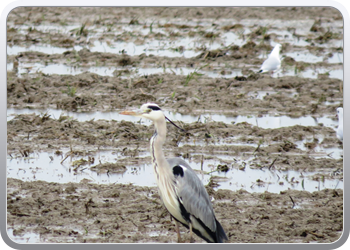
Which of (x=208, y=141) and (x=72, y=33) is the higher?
(x=72, y=33)

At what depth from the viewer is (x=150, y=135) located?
8.02 m

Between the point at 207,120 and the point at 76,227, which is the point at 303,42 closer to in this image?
the point at 207,120

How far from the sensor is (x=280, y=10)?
19.8 meters

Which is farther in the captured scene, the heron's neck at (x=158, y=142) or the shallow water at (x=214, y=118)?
the shallow water at (x=214, y=118)

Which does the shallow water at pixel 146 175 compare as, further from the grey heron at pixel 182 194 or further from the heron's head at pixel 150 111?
the heron's head at pixel 150 111

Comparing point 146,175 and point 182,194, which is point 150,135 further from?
point 182,194

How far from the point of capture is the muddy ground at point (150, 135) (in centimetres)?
536

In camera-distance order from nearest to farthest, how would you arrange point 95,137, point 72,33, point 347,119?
1. point 347,119
2. point 95,137
3. point 72,33

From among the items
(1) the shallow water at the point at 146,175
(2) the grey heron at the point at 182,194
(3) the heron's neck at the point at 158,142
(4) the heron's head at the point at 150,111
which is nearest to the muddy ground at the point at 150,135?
(1) the shallow water at the point at 146,175

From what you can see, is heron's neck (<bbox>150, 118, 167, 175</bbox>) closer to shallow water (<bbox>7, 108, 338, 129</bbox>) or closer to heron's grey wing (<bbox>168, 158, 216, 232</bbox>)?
heron's grey wing (<bbox>168, 158, 216, 232</bbox>)

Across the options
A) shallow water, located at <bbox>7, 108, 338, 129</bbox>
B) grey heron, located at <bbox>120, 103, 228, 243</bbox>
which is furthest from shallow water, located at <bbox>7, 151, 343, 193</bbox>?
shallow water, located at <bbox>7, 108, 338, 129</bbox>

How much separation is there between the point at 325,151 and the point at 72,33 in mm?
8639

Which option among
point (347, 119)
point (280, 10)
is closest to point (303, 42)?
point (280, 10)

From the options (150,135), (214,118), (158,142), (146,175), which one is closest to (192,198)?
(158,142)
